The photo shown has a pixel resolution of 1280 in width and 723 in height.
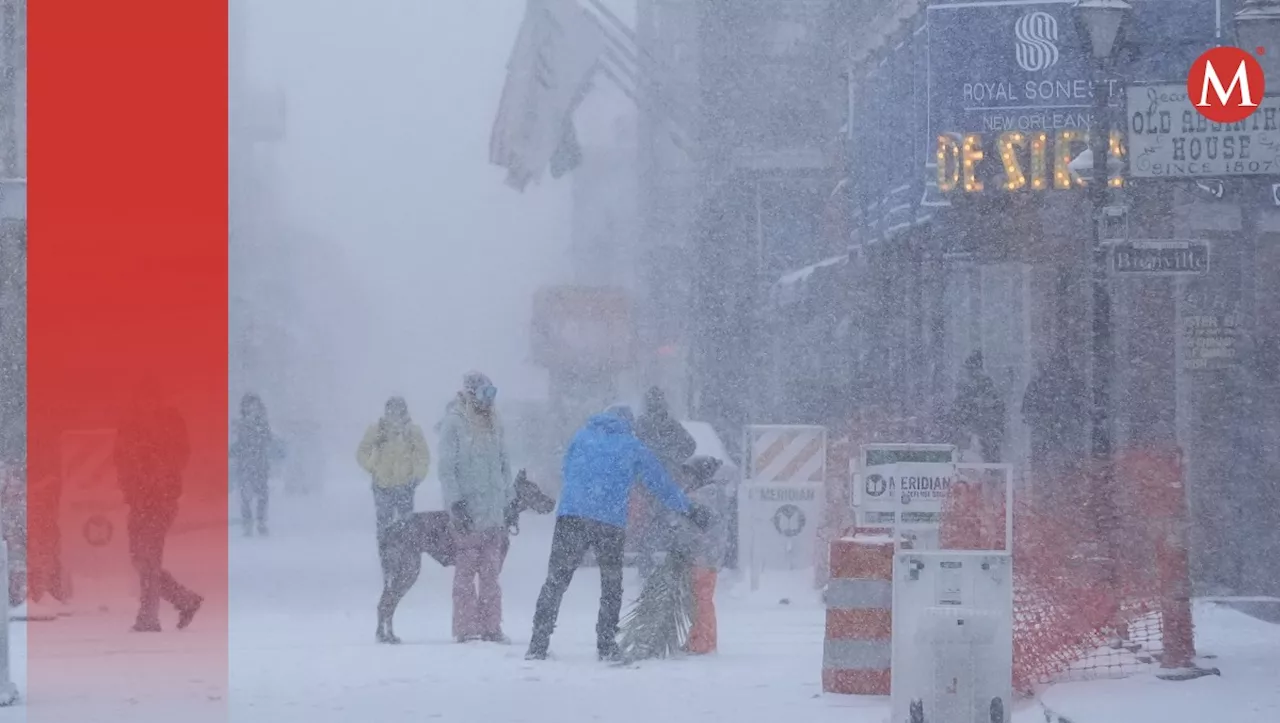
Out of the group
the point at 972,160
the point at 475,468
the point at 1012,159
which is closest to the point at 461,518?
the point at 475,468

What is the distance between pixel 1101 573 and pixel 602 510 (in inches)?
120

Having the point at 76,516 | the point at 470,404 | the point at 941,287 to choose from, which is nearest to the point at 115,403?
the point at 76,516

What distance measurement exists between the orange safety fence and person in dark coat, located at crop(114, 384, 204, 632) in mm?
5556

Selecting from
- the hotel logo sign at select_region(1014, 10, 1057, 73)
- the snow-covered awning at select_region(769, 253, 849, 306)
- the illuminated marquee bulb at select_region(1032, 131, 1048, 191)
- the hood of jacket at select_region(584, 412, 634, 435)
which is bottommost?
the hood of jacket at select_region(584, 412, 634, 435)

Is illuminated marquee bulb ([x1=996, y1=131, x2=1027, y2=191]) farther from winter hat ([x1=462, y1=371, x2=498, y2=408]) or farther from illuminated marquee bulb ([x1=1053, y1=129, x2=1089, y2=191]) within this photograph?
winter hat ([x1=462, y1=371, x2=498, y2=408])

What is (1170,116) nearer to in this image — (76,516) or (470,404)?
(470,404)

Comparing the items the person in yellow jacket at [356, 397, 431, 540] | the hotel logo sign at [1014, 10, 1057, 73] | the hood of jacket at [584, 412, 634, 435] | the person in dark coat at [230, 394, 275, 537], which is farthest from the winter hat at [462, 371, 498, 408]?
the person in dark coat at [230, 394, 275, 537]

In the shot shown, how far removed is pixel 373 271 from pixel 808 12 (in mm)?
91314

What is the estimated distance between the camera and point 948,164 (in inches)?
745

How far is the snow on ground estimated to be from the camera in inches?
375

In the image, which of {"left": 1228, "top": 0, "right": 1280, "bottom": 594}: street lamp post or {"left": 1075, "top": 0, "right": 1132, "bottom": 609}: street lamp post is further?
{"left": 1228, "top": 0, "right": 1280, "bottom": 594}: street lamp post

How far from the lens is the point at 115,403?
30.2 metres

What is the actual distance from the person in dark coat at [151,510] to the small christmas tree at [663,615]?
3.13 metres

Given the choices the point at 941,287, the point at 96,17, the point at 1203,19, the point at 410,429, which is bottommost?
the point at 410,429
